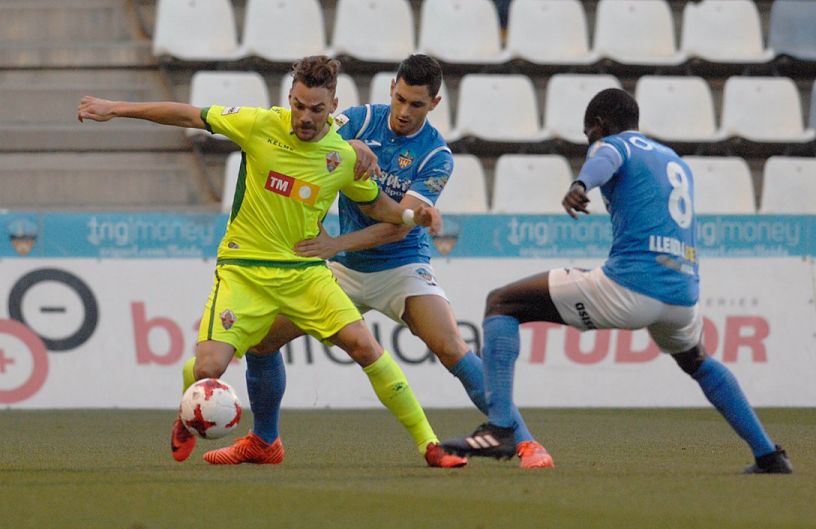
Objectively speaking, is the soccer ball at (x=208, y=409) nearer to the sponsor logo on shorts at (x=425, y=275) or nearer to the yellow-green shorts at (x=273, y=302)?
the yellow-green shorts at (x=273, y=302)

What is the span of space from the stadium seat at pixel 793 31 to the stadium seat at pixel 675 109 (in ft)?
4.41

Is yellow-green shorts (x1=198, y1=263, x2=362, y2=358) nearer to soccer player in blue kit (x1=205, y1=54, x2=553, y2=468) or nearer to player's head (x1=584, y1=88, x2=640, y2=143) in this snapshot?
soccer player in blue kit (x1=205, y1=54, x2=553, y2=468)

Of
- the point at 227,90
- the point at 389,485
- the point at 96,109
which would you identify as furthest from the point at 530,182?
the point at 389,485

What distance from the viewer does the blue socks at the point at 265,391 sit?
7137 millimetres

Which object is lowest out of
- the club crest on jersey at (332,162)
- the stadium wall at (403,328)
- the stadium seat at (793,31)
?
the stadium wall at (403,328)

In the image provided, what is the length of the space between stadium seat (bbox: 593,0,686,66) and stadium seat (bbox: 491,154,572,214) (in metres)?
2.19

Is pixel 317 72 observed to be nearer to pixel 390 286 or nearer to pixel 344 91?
pixel 390 286

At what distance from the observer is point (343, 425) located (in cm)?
998

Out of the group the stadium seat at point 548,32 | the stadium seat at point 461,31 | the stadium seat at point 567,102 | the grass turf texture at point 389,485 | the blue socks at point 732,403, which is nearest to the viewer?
the grass turf texture at point 389,485

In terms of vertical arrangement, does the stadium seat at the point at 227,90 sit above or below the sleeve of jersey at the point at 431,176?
above

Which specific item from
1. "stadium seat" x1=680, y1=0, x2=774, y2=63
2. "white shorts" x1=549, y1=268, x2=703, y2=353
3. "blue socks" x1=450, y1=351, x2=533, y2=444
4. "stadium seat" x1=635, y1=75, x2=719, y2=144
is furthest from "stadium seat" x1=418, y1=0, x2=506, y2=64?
"white shorts" x1=549, y1=268, x2=703, y2=353

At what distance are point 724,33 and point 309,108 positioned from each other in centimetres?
968

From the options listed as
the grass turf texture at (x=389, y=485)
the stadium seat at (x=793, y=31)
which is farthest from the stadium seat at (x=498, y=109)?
the grass turf texture at (x=389, y=485)

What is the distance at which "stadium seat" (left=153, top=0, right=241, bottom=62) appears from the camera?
46.7 feet
